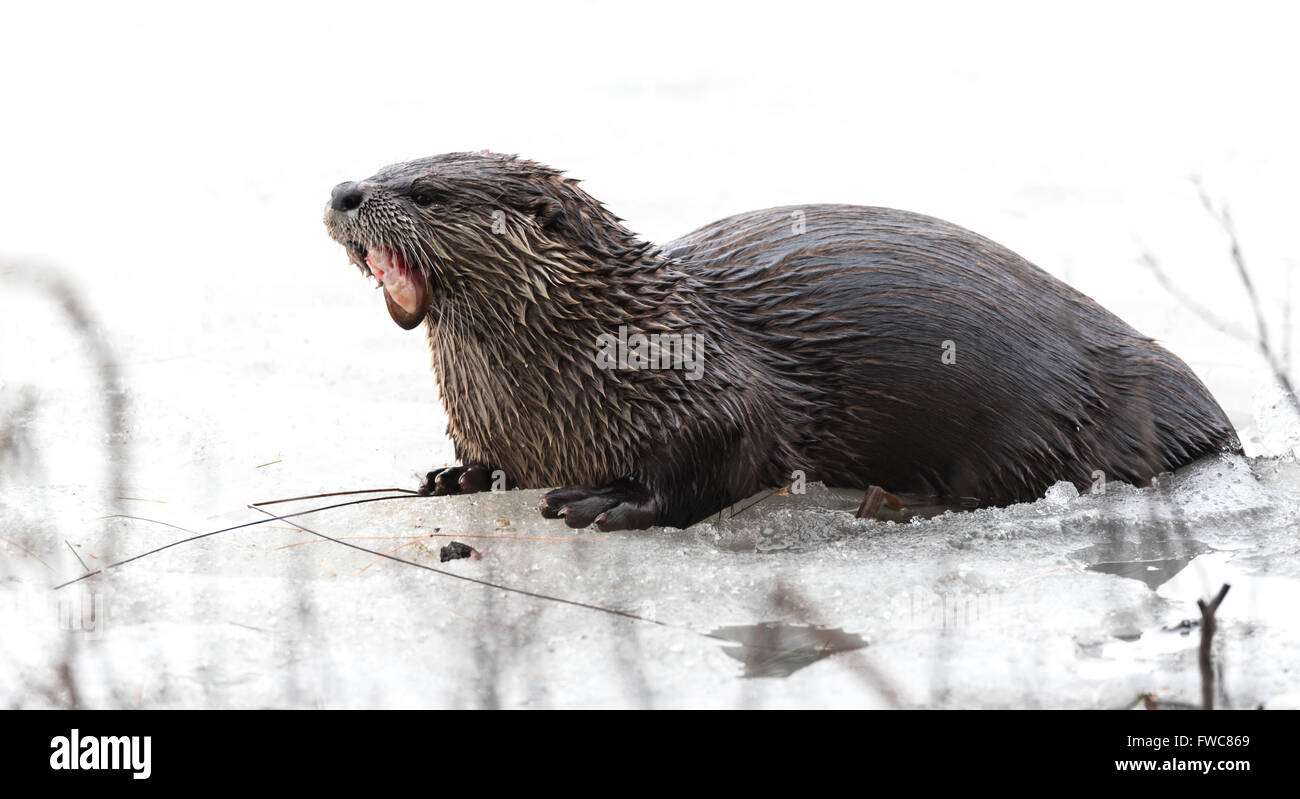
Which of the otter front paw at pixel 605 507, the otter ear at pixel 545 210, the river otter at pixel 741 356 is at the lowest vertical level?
the otter front paw at pixel 605 507

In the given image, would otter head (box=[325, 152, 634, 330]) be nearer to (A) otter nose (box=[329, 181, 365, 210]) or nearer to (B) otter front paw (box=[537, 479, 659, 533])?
(A) otter nose (box=[329, 181, 365, 210])

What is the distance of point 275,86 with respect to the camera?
788 cm

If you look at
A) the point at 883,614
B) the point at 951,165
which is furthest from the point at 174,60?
the point at 883,614

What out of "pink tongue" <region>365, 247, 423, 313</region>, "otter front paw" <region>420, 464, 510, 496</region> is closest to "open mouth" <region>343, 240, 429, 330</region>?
"pink tongue" <region>365, 247, 423, 313</region>

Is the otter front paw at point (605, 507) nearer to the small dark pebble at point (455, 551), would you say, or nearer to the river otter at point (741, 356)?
the river otter at point (741, 356)

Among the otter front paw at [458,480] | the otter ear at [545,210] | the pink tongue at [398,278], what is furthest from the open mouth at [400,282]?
the otter front paw at [458,480]

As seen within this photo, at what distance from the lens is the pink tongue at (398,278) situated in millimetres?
3479

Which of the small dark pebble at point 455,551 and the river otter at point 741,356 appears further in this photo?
the river otter at point 741,356

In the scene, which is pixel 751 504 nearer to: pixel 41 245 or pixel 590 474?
pixel 590 474

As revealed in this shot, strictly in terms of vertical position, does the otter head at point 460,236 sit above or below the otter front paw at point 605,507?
above

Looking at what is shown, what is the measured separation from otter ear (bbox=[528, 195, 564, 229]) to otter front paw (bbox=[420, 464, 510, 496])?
28.2 inches

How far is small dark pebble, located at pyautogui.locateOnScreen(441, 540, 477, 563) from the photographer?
3.31m

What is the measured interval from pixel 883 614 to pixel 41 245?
15.5 feet

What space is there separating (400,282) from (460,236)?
0.19 meters
